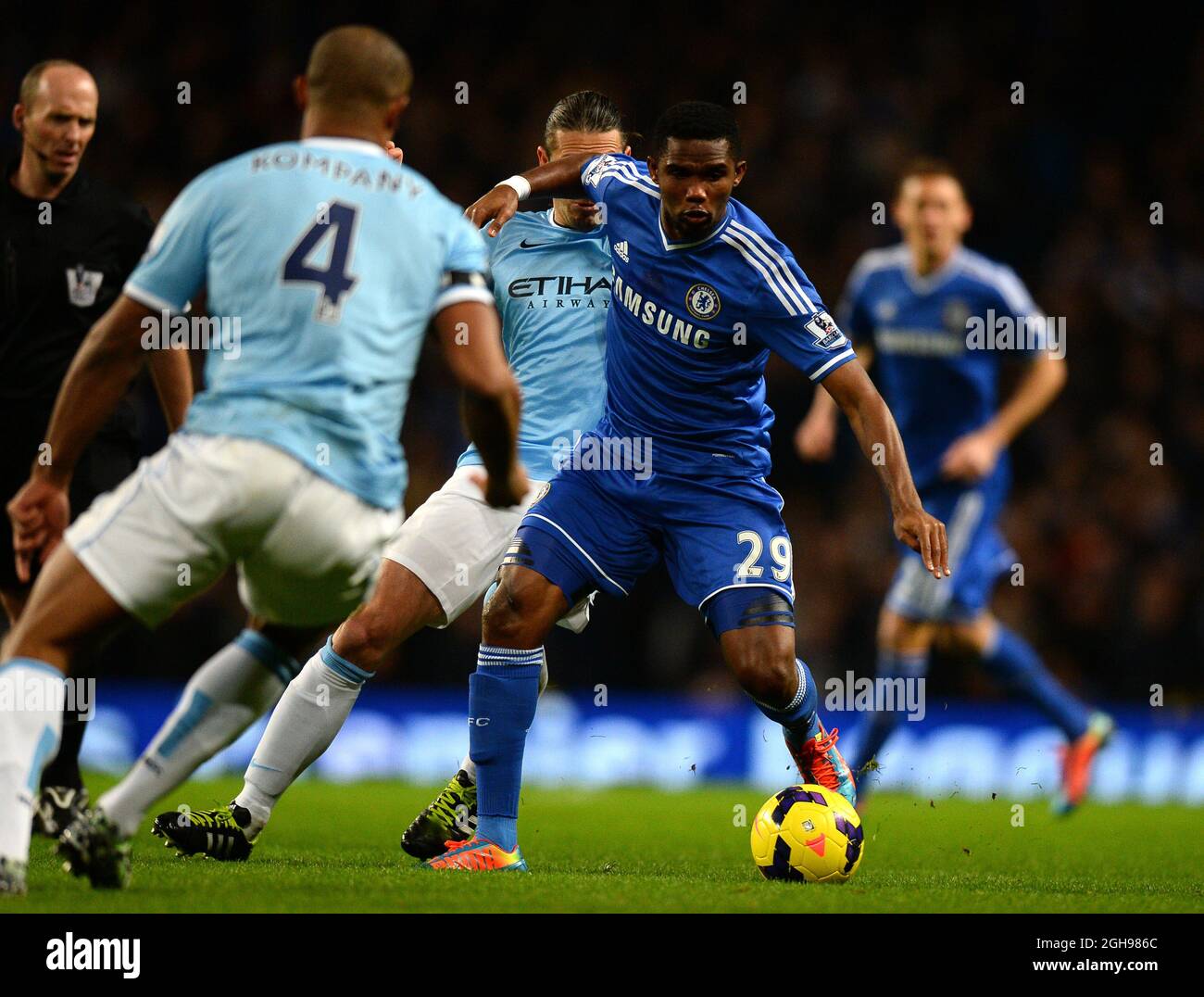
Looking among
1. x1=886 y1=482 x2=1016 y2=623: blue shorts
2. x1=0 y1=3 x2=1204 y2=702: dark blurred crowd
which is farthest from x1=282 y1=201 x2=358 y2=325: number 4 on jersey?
x1=0 y1=3 x2=1204 y2=702: dark blurred crowd

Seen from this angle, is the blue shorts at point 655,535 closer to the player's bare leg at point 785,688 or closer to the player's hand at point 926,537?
the player's bare leg at point 785,688

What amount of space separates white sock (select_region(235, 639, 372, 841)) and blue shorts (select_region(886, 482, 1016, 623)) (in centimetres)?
435

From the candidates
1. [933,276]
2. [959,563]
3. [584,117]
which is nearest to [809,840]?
[584,117]

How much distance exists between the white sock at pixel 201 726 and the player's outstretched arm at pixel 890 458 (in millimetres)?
1981

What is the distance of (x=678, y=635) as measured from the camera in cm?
1252

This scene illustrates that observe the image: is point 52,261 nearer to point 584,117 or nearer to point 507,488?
point 584,117

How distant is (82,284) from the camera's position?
6059 millimetres

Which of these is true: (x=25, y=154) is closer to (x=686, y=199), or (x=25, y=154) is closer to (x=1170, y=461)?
(x=686, y=199)

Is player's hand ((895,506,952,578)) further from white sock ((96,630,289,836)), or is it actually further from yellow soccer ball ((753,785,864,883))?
white sock ((96,630,289,836))

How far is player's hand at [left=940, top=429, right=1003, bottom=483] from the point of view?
8711mm

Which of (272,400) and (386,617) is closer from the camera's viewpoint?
(272,400)

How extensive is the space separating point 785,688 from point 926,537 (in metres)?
0.71

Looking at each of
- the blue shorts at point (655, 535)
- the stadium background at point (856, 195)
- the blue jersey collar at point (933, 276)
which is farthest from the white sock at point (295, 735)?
the stadium background at point (856, 195)
